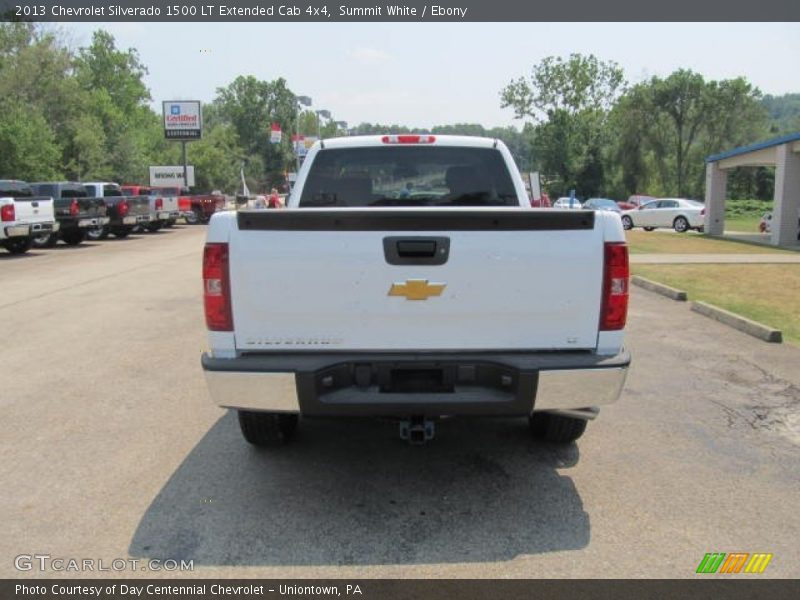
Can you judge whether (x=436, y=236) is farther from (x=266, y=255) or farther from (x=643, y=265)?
(x=643, y=265)

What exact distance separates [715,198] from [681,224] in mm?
3112

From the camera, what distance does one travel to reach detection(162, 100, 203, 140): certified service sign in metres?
52.1

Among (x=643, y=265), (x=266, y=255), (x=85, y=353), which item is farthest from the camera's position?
(x=643, y=265)

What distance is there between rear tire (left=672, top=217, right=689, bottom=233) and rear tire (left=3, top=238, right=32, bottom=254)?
24.8m

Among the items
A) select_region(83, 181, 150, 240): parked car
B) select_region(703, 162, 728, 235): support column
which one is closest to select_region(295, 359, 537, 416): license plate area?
select_region(83, 181, 150, 240): parked car

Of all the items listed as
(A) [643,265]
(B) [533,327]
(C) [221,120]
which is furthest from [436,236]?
(C) [221,120]

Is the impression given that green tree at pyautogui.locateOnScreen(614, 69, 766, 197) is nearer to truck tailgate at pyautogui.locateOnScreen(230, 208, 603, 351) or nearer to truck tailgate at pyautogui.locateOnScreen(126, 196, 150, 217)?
truck tailgate at pyautogui.locateOnScreen(126, 196, 150, 217)

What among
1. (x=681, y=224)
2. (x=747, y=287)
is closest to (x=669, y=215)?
(x=681, y=224)

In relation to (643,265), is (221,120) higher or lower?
higher

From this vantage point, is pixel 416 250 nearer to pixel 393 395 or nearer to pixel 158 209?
pixel 393 395
